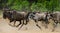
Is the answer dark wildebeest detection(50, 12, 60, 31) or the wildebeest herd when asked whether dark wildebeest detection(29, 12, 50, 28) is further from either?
dark wildebeest detection(50, 12, 60, 31)

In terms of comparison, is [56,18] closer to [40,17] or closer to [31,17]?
[40,17]

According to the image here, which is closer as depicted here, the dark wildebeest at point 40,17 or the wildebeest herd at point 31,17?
the wildebeest herd at point 31,17

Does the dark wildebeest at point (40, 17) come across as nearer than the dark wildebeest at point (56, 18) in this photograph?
No

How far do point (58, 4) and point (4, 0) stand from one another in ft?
24.3

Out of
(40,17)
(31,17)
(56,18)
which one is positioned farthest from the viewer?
(31,17)

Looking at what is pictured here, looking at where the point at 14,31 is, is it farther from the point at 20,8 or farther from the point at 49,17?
the point at 20,8

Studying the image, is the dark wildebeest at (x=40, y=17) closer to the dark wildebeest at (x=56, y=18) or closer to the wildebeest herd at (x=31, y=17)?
the wildebeest herd at (x=31, y=17)

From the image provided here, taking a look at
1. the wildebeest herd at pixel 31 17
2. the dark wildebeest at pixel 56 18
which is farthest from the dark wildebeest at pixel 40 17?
the dark wildebeest at pixel 56 18

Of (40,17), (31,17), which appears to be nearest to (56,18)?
(40,17)

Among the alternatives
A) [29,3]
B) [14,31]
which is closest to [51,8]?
[29,3]

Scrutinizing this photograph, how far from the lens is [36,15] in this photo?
50.2ft

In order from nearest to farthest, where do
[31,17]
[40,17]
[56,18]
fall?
[56,18], [40,17], [31,17]

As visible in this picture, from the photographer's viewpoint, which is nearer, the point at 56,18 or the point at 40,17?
the point at 56,18

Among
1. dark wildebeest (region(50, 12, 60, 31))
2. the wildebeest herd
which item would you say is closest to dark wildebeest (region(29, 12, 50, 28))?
the wildebeest herd
